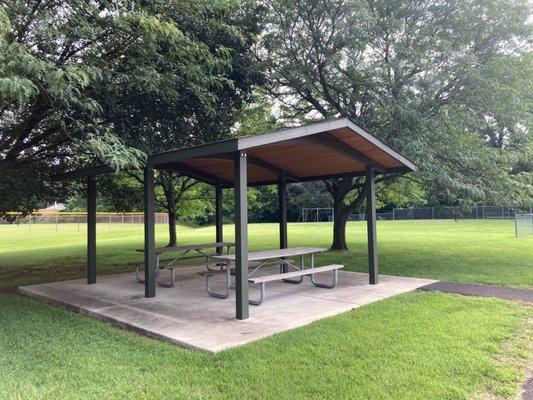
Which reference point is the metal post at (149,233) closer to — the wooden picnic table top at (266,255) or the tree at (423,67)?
the wooden picnic table top at (266,255)

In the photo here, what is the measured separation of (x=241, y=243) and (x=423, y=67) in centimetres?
688

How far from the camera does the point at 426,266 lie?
35.1ft

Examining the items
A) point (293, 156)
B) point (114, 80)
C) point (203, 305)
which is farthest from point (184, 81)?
point (203, 305)

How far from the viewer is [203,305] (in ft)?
21.7

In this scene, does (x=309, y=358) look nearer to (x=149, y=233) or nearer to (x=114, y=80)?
(x=149, y=233)

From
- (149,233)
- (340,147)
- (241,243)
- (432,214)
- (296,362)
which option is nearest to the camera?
(296,362)

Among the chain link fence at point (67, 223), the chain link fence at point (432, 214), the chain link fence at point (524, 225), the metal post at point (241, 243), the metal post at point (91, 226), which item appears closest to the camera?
the metal post at point (241, 243)

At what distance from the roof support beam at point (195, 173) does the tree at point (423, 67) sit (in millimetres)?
3160

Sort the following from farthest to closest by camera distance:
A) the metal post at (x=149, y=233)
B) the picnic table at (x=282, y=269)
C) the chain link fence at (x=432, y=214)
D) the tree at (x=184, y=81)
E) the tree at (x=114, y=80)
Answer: the chain link fence at (x=432, y=214)
the tree at (x=184, y=81)
the metal post at (x=149, y=233)
the picnic table at (x=282, y=269)
the tree at (x=114, y=80)

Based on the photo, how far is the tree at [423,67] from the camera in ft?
32.4

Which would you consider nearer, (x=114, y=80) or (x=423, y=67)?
(x=114, y=80)

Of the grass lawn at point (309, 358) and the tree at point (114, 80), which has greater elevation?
the tree at point (114, 80)

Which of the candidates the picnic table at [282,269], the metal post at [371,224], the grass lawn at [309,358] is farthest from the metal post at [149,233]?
the metal post at [371,224]

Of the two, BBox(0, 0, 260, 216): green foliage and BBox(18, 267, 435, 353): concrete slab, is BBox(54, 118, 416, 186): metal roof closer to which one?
BBox(0, 0, 260, 216): green foliage
